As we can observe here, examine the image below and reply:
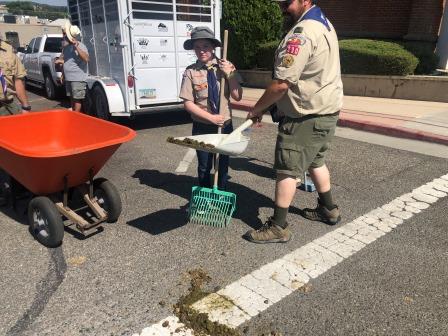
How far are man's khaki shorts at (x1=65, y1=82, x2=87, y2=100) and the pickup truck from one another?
10.9 feet

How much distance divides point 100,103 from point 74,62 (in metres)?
0.87

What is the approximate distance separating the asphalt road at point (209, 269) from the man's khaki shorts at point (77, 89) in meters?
3.57

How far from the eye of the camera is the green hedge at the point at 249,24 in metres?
12.2

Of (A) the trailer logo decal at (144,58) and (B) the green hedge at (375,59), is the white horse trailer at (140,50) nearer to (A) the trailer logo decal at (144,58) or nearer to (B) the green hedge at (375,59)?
(A) the trailer logo decal at (144,58)

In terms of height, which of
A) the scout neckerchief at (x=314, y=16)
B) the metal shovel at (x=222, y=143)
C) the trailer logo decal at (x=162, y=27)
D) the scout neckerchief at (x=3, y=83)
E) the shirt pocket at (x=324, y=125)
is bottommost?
the metal shovel at (x=222, y=143)

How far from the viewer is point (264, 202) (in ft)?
14.7

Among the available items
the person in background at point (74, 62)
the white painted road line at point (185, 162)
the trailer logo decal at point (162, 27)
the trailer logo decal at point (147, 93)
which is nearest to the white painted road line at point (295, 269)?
the white painted road line at point (185, 162)

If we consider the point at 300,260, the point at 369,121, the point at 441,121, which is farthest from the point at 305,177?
the point at 441,121

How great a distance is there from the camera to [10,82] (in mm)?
5078

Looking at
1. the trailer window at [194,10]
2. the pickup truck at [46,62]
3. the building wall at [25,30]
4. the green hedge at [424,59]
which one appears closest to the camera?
the trailer window at [194,10]

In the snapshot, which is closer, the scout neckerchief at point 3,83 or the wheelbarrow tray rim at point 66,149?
the wheelbarrow tray rim at point 66,149

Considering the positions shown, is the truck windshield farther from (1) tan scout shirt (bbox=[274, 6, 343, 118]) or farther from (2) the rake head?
(1) tan scout shirt (bbox=[274, 6, 343, 118])

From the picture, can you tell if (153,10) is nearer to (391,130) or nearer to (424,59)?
(391,130)

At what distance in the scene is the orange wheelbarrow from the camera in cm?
317
